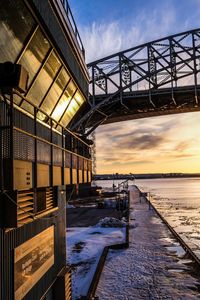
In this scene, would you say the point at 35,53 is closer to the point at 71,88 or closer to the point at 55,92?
the point at 55,92

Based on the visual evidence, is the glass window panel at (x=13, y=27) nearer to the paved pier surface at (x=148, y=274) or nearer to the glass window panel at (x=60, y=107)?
the glass window panel at (x=60, y=107)

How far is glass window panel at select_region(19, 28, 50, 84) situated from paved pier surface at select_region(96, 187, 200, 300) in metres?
8.80

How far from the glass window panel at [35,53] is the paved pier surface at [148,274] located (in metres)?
8.80

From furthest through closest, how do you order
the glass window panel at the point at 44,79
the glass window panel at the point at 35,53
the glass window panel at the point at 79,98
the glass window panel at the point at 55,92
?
the glass window panel at the point at 79,98
the glass window panel at the point at 55,92
the glass window panel at the point at 44,79
the glass window panel at the point at 35,53

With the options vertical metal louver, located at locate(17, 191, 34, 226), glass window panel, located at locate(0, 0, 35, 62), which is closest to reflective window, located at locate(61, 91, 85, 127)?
glass window panel, located at locate(0, 0, 35, 62)

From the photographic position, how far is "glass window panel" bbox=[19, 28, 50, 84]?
32.6 feet

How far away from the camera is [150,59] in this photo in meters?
63.8

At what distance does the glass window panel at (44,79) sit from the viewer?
11.2 m

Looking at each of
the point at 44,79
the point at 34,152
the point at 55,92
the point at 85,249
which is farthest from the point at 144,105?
the point at 34,152

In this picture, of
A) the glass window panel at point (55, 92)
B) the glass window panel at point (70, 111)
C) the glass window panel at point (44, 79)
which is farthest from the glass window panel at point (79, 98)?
the glass window panel at point (44, 79)

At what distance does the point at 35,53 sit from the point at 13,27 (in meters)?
1.42

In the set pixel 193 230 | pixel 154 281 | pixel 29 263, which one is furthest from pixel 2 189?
pixel 193 230

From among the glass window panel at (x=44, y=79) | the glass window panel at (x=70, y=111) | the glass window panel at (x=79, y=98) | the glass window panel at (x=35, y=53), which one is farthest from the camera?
the glass window panel at (x=79, y=98)

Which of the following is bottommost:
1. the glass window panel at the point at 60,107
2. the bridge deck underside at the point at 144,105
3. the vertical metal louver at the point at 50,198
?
the vertical metal louver at the point at 50,198
